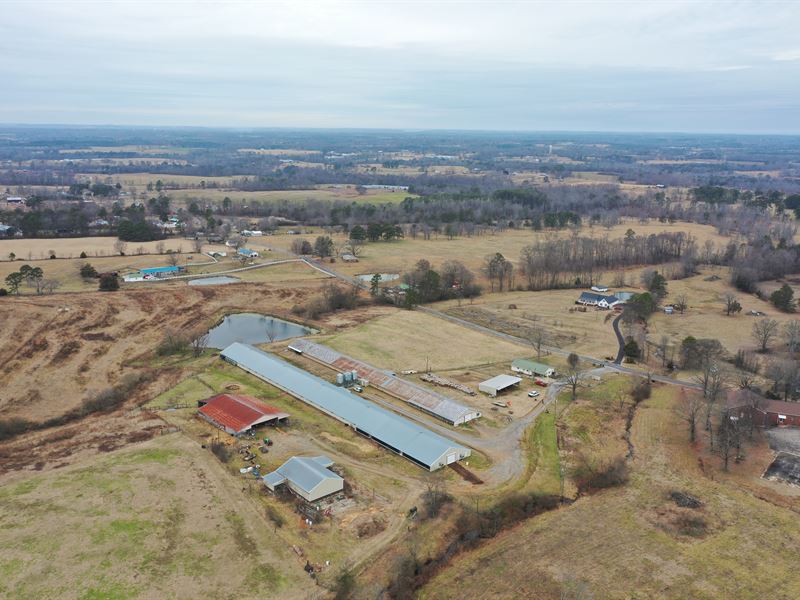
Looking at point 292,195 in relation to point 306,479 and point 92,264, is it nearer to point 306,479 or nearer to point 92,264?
point 92,264

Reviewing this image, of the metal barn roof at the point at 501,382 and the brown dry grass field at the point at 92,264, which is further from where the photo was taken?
the brown dry grass field at the point at 92,264

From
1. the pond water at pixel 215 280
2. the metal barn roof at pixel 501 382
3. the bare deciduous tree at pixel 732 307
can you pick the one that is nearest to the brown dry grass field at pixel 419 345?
the metal barn roof at pixel 501 382

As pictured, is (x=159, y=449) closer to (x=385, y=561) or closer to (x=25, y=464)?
(x=25, y=464)

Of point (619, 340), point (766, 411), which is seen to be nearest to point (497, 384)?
point (766, 411)

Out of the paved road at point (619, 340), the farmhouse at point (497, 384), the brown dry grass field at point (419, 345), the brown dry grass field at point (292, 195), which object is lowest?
the paved road at point (619, 340)

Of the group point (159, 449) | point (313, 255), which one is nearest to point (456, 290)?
point (313, 255)

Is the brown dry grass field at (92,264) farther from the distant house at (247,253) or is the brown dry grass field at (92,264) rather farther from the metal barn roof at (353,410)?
the metal barn roof at (353,410)
